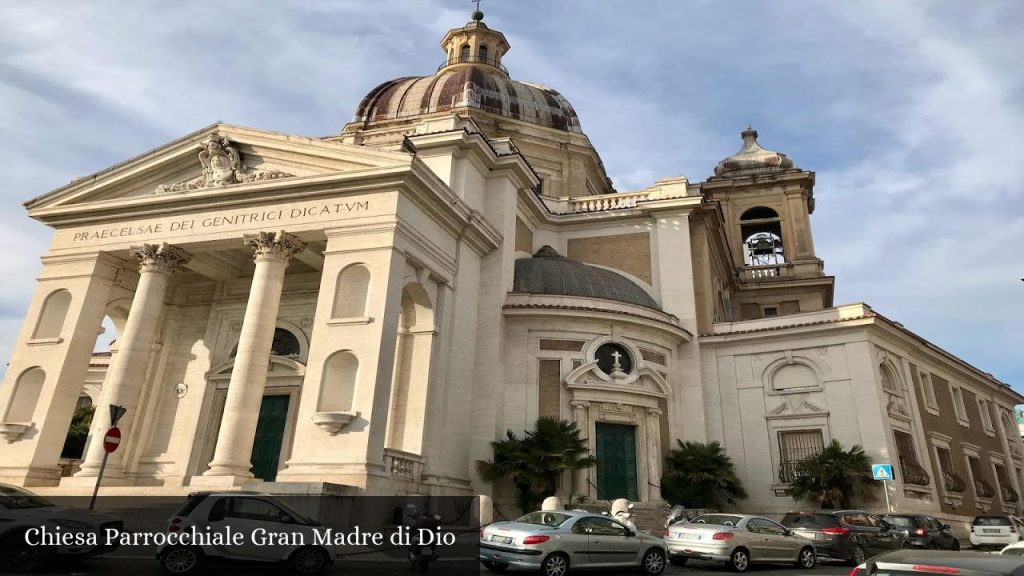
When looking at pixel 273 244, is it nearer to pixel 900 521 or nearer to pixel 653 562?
pixel 653 562

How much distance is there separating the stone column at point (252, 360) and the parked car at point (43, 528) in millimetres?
5875

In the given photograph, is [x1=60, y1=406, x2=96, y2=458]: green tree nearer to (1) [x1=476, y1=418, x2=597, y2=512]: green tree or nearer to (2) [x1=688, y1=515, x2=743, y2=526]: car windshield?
(1) [x1=476, y1=418, x2=597, y2=512]: green tree

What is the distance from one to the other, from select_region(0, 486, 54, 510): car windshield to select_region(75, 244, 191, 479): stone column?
6648 millimetres

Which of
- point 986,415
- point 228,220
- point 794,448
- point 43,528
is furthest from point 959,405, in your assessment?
point 43,528

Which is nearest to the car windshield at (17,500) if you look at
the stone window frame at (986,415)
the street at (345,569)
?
the street at (345,569)

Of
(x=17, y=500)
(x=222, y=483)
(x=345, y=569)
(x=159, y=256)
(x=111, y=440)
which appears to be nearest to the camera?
(x=17, y=500)

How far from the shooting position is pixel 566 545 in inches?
414

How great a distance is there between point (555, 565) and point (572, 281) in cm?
1410

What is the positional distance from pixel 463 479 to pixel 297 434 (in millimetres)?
5253

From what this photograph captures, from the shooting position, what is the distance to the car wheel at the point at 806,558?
13.4 metres

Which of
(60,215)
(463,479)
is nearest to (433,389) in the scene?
(463,479)

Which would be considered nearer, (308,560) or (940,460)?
(308,560)

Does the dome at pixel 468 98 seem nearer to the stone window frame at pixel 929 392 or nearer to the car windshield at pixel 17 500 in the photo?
the stone window frame at pixel 929 392

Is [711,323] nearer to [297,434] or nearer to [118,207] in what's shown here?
[297,434]
